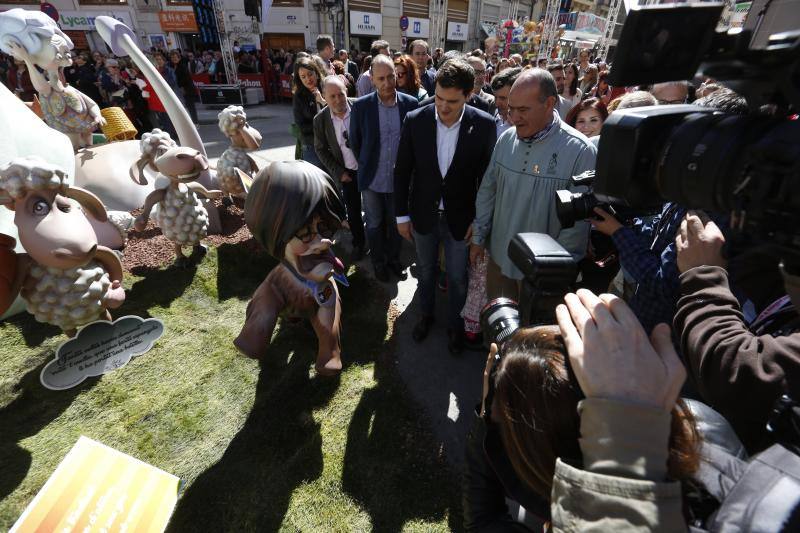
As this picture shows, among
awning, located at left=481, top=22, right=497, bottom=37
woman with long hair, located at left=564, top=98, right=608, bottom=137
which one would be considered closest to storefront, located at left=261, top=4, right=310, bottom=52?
awning, located at left=481, top=22, right=497, bottom=37

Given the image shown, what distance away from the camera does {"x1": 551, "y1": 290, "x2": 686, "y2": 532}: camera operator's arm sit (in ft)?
1.96

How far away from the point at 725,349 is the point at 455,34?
99.7ft

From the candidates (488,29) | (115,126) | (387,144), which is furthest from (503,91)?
(488,29)

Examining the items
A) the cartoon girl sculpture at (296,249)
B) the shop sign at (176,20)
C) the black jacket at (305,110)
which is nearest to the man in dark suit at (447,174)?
the cartoon girl sculpture at (296,249)

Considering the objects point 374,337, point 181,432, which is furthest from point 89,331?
point 374,337

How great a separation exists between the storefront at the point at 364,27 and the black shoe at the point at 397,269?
2076 centimetres

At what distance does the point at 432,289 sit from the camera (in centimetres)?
304

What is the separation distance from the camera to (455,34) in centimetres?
2648

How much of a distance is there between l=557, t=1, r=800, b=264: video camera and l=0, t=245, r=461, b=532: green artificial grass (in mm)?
1772

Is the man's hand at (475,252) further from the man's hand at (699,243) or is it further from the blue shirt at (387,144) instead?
the man's hand at (699,243)

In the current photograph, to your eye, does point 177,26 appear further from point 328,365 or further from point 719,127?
point 719,127

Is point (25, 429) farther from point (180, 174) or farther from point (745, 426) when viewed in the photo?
point (745, 426)

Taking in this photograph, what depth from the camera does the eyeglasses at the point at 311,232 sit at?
6.87 ft

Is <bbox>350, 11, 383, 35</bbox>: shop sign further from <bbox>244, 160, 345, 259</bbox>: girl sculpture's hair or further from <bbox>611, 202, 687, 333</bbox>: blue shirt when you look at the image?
<bbox>611, 202, 687, 333</bbox>: blue shirt
